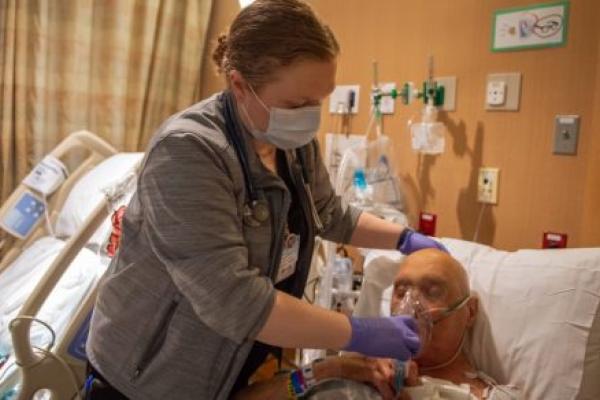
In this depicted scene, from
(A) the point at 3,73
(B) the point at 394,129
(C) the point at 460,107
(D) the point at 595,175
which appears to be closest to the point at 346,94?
(B) the point at 394,129

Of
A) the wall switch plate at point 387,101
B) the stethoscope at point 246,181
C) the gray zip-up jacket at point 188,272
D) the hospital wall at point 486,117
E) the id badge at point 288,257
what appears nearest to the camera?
the gray zip-up jacket at point 188,272

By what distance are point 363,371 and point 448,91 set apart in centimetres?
121

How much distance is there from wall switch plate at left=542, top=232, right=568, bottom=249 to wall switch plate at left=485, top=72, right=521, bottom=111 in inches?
17.9

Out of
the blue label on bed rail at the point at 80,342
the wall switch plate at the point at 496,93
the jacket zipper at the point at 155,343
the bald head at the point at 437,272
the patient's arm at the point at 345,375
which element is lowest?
the blue label on bed rail at the point at 80,342

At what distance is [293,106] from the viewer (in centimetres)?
105

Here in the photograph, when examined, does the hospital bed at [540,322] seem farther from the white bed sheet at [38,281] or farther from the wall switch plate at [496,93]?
the white bed sheet at [38,281]

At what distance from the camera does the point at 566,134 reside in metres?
1.66

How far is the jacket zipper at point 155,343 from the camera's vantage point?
103 cm

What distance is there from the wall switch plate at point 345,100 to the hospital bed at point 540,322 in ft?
3.46

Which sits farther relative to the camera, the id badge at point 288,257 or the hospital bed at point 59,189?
the hospital bed at point 59,189

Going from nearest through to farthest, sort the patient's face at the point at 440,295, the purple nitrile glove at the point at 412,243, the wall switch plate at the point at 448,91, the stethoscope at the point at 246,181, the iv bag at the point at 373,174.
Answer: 1. the stethoscope at the point at 246,181
2. the patient's face at the point at 440,295
3. the purple nitrile glove at the point at 412,243
4. the wall switch plate at the point at 448,91
5. the iv bag at the point at 373,174

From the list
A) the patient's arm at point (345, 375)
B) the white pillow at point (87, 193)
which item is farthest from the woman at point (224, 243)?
the white pillow at point (87, 193)

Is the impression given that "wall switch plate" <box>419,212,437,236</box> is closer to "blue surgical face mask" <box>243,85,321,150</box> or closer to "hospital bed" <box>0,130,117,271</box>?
"blue surgical face mask" <box>243,85,321,150</box>

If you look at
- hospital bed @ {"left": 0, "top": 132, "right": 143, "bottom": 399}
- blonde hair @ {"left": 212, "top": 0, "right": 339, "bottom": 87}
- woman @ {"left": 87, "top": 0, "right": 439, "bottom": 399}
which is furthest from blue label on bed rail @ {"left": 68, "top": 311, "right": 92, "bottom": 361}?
blonde hair @ {"left": 212, "top": 0, "right": 339, "bottom": 87}
